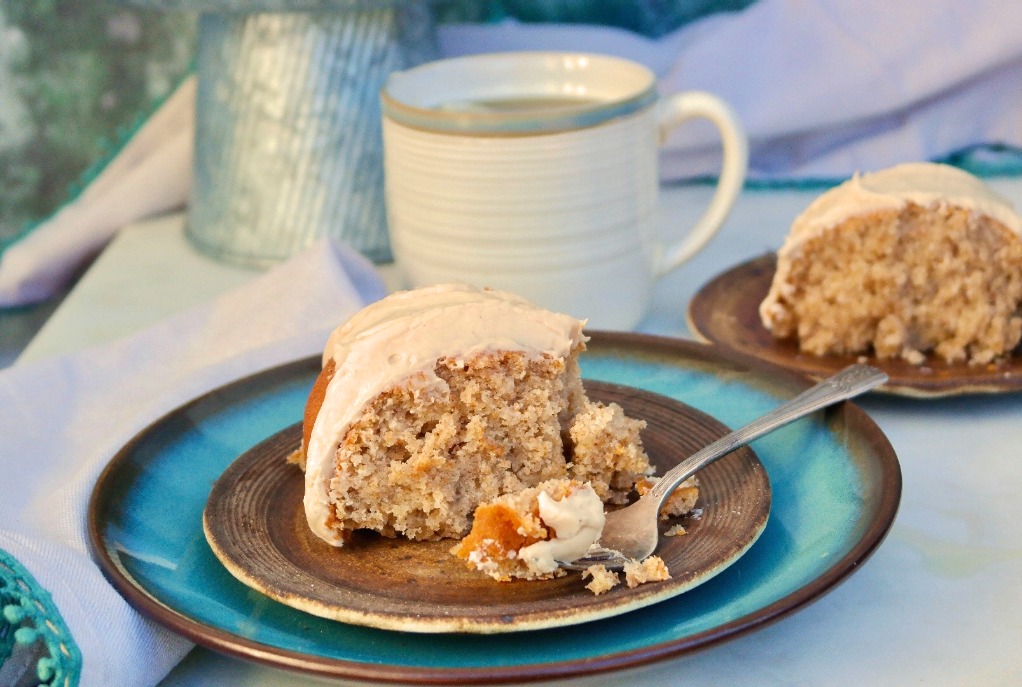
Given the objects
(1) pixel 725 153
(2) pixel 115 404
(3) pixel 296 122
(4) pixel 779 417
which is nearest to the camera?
(4) pixel 779 417

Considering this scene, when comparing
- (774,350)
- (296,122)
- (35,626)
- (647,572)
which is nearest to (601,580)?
(647,572)

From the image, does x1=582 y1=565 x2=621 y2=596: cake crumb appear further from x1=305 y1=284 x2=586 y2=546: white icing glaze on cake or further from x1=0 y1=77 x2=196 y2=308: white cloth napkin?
x1=0 y1=77 x2=196 y2=308: white cloth napkin

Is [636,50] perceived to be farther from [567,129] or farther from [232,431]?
[232,431]

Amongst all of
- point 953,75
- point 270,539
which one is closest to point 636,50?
point 953,75

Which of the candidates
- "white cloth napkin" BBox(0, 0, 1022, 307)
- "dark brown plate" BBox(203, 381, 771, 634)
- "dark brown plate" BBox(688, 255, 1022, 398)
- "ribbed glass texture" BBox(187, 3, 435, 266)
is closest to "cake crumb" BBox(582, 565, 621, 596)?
"dark brown plate" BBox(203, 381, 771, 634)

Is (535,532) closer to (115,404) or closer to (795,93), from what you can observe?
(115,404)
